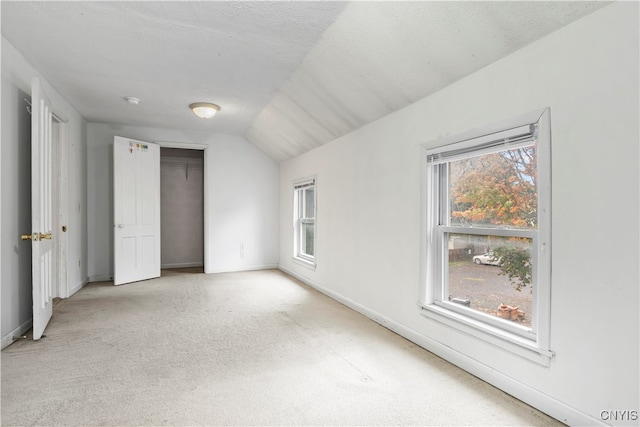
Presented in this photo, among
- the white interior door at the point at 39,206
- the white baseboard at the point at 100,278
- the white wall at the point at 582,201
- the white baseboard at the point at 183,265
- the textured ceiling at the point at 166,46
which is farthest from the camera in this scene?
the white baseboard at the point at 183,265

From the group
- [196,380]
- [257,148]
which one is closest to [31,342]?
[196,380]

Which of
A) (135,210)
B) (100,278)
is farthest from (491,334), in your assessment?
(100,278)

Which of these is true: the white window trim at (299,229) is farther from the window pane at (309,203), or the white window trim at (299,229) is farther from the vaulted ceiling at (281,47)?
the vaulted ceiling at (281,47)

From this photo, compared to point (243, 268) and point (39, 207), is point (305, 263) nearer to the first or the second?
point (243, 268)

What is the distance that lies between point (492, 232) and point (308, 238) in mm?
3688

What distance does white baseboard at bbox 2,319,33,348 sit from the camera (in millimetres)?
2748

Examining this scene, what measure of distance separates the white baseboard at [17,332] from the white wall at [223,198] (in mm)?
2422

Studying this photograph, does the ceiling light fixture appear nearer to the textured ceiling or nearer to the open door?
the textured ceiling

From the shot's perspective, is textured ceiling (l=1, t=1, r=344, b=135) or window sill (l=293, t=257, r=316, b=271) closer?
textured ceiling (l=1, t=1, r=344, b=135)

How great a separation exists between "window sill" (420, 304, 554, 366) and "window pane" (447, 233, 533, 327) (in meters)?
0.14

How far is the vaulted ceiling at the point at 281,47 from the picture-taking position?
2.07m

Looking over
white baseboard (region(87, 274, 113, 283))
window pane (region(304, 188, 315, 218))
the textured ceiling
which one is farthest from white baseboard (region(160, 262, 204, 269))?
the textured ceiling

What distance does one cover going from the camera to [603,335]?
1.66 meters

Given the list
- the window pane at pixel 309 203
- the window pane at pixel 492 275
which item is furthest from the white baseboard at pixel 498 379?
the window pane at pixel 309 203
